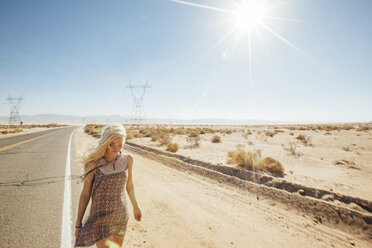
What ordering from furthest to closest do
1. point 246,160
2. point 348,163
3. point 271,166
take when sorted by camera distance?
point 348,163 < point 246,160 < point 271,166

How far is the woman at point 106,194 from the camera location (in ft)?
6.39

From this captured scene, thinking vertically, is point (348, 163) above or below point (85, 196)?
below

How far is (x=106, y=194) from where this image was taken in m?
2.08

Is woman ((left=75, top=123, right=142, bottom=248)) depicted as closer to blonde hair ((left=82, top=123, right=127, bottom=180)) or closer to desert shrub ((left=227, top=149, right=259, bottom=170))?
blonde hair ((left=82, top=123, right=127, bottom=180))

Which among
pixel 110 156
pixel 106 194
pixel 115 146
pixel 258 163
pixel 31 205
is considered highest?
pixel 115 146

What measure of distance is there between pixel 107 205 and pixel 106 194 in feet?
0.45

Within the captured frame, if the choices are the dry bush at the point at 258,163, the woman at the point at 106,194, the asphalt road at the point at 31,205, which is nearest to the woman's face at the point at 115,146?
the woman at the point at 106,194

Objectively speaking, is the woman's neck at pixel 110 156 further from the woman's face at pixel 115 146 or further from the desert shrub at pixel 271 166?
the desert shrub at pixel 271 166

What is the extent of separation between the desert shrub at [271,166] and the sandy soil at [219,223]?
2.19 meters

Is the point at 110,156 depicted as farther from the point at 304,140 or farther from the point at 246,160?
the point at 304,140

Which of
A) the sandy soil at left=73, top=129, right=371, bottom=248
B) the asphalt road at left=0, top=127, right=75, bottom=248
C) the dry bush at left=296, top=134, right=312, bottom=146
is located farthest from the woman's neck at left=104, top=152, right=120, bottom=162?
the dry bush at left=296, top=134, right=312, bottom=146

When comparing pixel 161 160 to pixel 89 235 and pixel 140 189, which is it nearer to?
pixel 140 189

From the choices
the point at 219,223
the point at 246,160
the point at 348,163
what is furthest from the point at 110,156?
the point at 348,163

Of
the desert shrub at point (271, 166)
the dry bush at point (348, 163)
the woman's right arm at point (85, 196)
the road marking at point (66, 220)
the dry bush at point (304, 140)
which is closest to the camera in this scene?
the woman's right arm at point (85, 196)
